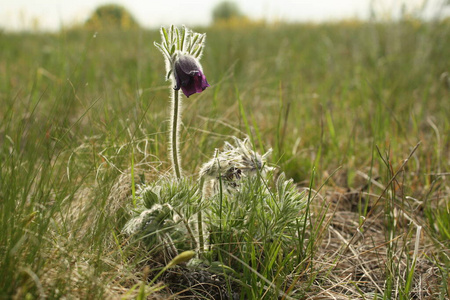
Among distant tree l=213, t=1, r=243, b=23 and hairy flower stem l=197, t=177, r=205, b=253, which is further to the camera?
distant tree l=213, t=1, r=243, b=23

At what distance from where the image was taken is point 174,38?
142cm

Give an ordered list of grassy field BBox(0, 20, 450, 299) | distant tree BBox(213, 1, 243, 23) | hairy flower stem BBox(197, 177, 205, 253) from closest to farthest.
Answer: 1. grassy field BBox(0, 20, 450, 299)
2. hairy flower stem BBox(197, 177, 205, 253)
3. distant tree BBox(213, 1, 243, 23)

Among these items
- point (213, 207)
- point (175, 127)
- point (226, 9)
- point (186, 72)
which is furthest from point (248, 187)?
point (226, 9)

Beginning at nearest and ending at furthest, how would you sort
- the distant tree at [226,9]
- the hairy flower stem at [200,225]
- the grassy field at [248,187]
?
the grassy field at [248,187] → the hairy flower stem at [200,225] → the distant tree at [226,9]

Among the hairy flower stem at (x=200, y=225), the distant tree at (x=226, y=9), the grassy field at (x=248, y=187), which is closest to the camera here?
the grassy field at (x=248, y=187)

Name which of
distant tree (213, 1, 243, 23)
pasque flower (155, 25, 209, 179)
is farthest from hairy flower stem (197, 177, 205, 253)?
distant tree (213, 1, 243, 23)

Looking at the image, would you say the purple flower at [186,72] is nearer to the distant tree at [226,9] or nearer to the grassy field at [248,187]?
the grassy field at [248,187]

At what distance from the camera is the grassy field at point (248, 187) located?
130 cm

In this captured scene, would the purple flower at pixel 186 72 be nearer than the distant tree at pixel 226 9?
Yes

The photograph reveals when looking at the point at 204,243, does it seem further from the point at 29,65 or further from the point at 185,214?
the point at 29,65

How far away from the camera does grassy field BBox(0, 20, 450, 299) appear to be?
1.30 m

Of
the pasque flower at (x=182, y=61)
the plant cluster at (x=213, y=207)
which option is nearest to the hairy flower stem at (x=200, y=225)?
the plant cluster at (x=213, y=207)

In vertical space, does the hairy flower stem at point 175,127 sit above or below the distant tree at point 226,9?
below

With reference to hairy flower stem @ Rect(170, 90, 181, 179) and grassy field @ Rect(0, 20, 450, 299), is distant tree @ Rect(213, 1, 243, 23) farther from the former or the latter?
hairy flower stem @ Rect(170, 90, 181, 179)
